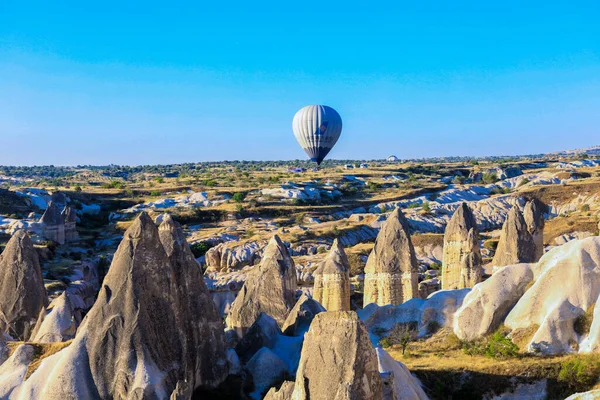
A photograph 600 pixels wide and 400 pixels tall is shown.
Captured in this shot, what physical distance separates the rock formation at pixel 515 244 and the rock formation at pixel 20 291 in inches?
583

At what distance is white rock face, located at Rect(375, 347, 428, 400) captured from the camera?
11.2 metres

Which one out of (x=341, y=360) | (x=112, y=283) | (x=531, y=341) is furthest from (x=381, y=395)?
(x=531, y=341)

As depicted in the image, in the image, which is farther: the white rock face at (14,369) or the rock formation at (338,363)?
the white rock face at (14,369)

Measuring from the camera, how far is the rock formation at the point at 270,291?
55.0ft

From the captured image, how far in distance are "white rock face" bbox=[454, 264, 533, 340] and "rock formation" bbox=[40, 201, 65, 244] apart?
3394 cm

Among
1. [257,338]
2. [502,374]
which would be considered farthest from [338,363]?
[502,374]

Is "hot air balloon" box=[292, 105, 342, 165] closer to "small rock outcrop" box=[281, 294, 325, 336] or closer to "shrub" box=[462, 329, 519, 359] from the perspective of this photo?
"shrub" box=[462, 329, 519, 359]

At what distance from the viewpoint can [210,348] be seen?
1303 cm

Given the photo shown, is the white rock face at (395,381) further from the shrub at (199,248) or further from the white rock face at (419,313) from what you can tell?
the shrub at (199,248)

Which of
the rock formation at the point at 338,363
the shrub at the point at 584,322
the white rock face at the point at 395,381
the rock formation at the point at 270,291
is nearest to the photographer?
the rock formation at the point at 338,363

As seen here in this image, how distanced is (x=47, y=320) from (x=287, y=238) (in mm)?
32713

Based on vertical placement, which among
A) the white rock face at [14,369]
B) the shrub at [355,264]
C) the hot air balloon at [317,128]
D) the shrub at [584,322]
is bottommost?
the shrub at [355,264]

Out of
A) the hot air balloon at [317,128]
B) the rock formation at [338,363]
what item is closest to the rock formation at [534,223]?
the rock formation at [338,363]

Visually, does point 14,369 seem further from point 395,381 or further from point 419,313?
point 419,313
